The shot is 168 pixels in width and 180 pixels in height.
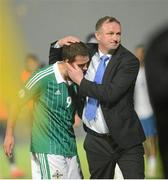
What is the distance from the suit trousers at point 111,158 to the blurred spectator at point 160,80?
2.63m

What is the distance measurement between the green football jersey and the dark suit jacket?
0.12 meters

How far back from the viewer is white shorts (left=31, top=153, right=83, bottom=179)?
3535 millimetres

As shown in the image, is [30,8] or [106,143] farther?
[30,8]

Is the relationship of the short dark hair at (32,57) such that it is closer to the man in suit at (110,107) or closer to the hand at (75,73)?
the man in suit at (110,107)

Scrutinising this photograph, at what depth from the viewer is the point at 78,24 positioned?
6.48 meters

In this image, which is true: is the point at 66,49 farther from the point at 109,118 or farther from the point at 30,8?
the point at 30,8

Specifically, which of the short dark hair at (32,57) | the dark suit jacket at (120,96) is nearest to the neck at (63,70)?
the dark suit jacket at (120,96)

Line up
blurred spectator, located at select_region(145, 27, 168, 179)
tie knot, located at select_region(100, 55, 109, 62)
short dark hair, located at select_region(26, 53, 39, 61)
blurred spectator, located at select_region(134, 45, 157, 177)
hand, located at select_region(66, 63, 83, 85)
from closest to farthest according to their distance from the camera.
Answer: blurred spectator, located at select_region(145, 27, 168, 179) < hand, located at select_region(66, 63, 83, 85) < tie knot, located at select_region(100, 55, 109, 62) < blurred spectator, located at select_region(134, 45, 157, 177) < short dark hair, located at select_region(26, 53, 39, 61)

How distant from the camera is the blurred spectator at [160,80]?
3.21ft

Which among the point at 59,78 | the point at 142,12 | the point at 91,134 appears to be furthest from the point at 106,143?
the point at 142,12

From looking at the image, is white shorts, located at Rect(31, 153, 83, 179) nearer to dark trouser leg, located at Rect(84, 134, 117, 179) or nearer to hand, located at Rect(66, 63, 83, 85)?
dark trouser leg, located at Rect(84, 134, 117, 179)

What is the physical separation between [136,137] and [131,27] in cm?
295

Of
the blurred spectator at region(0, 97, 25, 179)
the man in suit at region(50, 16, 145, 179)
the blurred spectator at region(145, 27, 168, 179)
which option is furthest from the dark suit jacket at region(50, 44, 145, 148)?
the blurred spectator at region(0, 97, 25, 179)

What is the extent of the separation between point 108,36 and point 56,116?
568 mm
